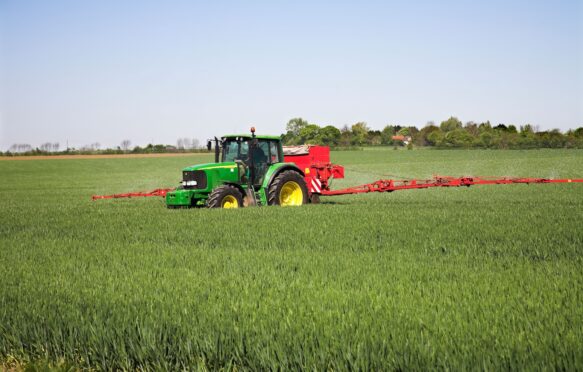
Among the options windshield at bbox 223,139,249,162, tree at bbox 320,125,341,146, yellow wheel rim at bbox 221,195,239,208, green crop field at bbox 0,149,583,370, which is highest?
tree at bbox 320,125,341,146

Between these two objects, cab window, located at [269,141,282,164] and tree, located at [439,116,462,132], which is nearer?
cab window, located at [269,141,282,164]

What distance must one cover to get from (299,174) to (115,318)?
1195cm

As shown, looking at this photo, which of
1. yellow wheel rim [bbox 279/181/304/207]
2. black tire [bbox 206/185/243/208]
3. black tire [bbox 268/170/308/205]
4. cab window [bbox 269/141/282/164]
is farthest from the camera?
yellow wheel rim [bbox 279/181/304/207]

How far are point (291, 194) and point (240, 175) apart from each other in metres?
1.89

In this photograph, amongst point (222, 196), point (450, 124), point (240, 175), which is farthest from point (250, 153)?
point (450, 124)

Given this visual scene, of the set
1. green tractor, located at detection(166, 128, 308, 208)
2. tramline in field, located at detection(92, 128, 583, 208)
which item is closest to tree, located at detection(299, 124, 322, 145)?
tramline in field, located at detection(92, 128, 583, 208)

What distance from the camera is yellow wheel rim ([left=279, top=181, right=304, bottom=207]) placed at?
17.6 metres

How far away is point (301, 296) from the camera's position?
245 inches

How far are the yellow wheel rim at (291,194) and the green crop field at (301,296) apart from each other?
5050mm

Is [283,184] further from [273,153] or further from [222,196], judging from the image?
[222,196]

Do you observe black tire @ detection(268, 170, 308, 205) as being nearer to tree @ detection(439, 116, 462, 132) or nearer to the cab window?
the cab window

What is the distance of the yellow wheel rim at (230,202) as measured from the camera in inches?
635

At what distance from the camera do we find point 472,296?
607cm

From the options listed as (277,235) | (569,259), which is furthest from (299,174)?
(569,259)
